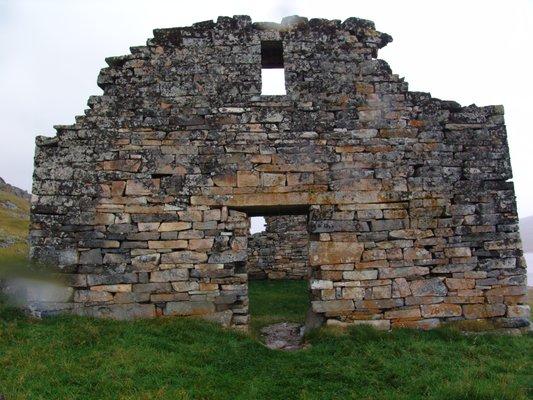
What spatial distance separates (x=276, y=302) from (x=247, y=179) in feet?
13.8

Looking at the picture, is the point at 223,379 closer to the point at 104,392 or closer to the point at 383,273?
the point at 104,392

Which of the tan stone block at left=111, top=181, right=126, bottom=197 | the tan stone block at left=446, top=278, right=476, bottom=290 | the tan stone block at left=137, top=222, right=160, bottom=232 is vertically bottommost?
the tan stone block at left=446, top=278, right=476, bottom=290

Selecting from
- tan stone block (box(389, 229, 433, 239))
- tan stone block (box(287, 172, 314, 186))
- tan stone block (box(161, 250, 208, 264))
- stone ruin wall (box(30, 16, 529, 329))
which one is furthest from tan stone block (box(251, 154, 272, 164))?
tan stone block (box(389, 229, 433, 239))

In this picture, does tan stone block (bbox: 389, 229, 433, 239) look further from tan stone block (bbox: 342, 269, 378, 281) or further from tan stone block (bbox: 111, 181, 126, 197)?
tan stone block (bbox: 111, 181, 126, 197)

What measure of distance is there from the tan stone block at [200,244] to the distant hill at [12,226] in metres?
5.24

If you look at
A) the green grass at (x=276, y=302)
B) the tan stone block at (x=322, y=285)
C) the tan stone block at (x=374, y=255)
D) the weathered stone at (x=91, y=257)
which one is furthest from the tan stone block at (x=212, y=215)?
the tan stone block at (x=374, y=255)

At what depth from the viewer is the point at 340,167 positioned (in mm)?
7586

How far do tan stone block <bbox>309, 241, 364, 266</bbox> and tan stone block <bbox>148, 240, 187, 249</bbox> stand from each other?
218 centimetres

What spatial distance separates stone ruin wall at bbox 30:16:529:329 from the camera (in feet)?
23.7

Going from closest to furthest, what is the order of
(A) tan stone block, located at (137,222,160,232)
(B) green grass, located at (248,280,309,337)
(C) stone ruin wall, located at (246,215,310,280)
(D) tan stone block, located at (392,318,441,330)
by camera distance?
1. (D) tan stone block, located at (392,318,441,330)
2. (A) tan stone block, located at (137,222,160,232)
3. (B) green grass, located at (248,280,309,337)
4. (C) stone ruin wall, located at (246,215,310,280)

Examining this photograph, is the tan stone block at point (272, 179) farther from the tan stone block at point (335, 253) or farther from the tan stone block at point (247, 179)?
the tan stone block at point (335, 253)

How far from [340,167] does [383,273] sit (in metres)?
1.95

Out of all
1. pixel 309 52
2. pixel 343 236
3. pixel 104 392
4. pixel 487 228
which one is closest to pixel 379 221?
pixel 343 236

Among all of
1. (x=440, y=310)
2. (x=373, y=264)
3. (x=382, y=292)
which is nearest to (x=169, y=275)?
(x=373, y=264)
